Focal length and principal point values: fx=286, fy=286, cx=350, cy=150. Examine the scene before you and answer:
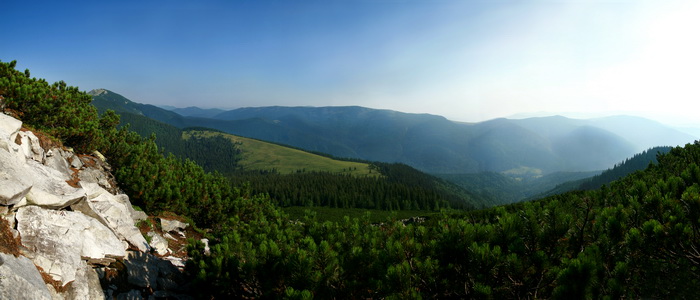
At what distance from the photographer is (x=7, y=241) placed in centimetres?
710

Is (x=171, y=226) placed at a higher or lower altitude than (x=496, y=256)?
lower

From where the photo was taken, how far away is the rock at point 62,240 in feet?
25.2

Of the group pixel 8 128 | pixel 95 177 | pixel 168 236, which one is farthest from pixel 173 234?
pixel 8 128

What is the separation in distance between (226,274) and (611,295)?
8911 mm

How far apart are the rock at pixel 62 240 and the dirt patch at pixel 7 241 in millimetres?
306

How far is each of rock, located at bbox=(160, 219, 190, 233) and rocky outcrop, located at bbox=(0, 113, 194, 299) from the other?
3897mm

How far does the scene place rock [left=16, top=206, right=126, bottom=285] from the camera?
768cm

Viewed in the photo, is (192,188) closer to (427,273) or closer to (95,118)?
(95,118)

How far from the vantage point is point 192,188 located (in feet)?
65.4

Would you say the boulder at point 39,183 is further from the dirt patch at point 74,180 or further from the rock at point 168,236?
the rock at point 168,236

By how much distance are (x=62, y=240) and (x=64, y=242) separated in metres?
0.11

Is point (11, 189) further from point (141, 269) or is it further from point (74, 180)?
point (74, 180)

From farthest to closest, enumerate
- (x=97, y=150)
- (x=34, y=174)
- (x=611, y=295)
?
(x=97, y=150) < (x=34, y=174) < (x=611, y=295)

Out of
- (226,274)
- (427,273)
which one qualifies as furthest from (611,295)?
(226,274)
